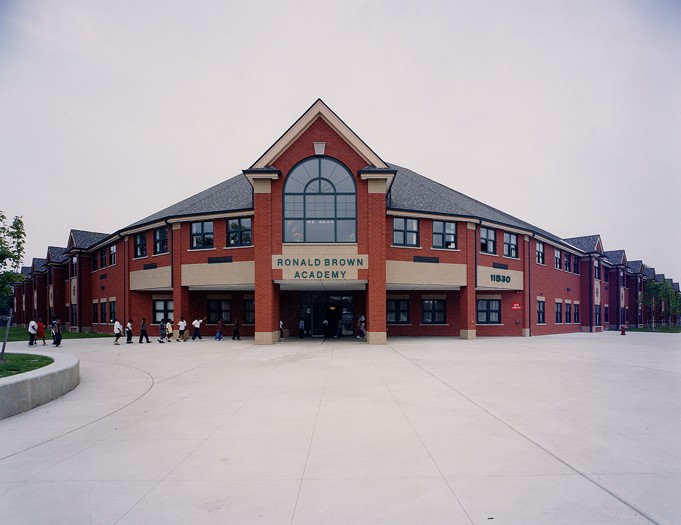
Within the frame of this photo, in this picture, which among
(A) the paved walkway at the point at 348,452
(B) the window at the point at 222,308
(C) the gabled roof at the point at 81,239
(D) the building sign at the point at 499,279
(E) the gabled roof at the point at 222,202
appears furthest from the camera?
(C) the gabled roof at the point at 81,239

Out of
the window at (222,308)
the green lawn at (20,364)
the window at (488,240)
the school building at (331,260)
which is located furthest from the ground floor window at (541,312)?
the green lawn at (20,364)

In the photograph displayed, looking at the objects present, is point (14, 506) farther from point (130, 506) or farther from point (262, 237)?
point (262, 237)

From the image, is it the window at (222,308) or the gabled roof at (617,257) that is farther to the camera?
the gabled roof at (617,257)

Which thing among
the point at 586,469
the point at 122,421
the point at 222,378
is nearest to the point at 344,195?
the point at 222,378

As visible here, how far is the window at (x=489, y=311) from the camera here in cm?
3516

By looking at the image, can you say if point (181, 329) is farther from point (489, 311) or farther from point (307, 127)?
point (489, 311)

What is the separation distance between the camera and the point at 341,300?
3500 cm

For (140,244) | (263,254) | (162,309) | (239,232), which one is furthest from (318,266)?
(140,244)

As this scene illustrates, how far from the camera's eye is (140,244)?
35.9 metres

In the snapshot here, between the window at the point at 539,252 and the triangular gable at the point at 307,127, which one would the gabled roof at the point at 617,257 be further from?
the triangular gable at the point at 307,127

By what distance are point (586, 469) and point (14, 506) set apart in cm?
690

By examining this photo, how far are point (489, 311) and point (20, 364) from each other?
30.3 m

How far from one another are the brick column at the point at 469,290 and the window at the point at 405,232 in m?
3.66

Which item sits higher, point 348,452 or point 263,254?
point 263,254
